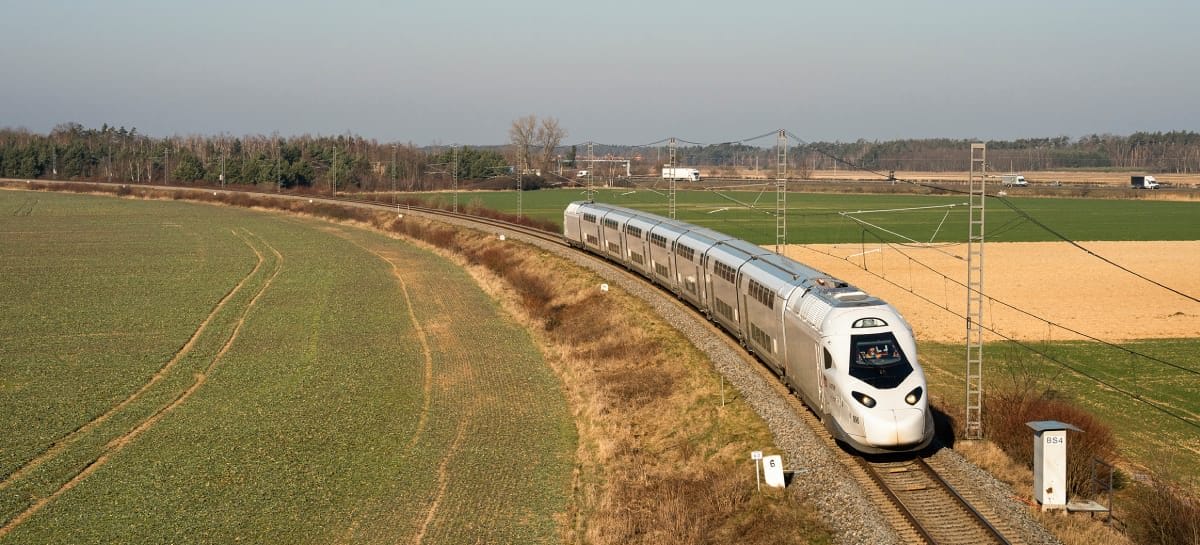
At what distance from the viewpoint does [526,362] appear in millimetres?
44156

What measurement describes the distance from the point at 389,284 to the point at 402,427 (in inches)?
1365

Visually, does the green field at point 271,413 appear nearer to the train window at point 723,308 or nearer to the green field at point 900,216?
the train window at point 723,308

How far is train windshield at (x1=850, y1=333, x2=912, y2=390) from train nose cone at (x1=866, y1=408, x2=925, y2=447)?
0.67 metres

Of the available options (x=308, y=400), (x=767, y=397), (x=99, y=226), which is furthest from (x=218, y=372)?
(x=99, y=226)

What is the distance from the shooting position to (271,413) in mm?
35281

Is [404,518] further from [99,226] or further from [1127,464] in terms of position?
[99,226]

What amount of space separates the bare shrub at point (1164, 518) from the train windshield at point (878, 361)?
5550 mm

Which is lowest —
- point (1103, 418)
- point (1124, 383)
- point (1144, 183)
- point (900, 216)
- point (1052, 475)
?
point (1103, 418)

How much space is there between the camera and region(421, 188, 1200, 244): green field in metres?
94.0

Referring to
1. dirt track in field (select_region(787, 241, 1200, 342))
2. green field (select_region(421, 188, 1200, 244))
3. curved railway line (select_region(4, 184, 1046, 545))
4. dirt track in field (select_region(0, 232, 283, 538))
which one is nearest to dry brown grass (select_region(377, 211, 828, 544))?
curved railway line (select_region(4, 184, 1046, 545))

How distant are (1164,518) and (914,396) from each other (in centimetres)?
540

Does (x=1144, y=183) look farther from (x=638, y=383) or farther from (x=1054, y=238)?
(x=638, y=383)

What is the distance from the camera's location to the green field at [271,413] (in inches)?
1013

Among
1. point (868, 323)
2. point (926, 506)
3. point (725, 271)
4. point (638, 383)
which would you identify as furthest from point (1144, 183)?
point (926, 506)
